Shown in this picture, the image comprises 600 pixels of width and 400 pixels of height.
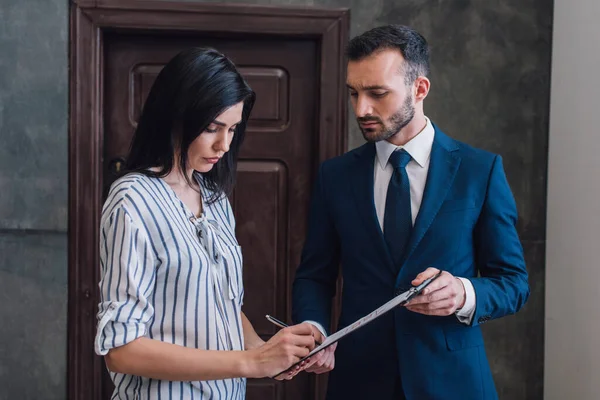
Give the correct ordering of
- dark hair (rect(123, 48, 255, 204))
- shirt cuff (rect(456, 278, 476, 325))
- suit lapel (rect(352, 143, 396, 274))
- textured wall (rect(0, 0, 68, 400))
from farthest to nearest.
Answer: textured wall (rect(0, 0, 68, 400)), suit lapel (rect(352, 143, 396, 274)), shirt cuff (rect(456, 278, 476, 325)), dark hair (rect(123, 48, 255, 204))

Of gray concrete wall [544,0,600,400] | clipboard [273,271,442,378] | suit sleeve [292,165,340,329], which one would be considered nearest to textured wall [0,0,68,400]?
suit sleeve [292,165,340,329]

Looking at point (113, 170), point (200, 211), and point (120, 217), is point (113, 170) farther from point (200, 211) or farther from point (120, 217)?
point (120, 217)

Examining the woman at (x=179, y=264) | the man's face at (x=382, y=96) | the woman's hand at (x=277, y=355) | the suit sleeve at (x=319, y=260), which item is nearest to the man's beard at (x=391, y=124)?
the man's face at (x=382, y=96)

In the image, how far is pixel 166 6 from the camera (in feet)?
8.54

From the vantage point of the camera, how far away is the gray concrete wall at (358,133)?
259 cm

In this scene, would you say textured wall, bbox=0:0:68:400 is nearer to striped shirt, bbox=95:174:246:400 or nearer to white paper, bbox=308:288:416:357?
striped shirt, bbox=95:174:246:400

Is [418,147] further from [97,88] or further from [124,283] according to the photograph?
[97,88]

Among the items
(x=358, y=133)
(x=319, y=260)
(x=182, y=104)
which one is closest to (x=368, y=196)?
(x=319, y=260)

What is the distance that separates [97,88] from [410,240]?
1.55 meters

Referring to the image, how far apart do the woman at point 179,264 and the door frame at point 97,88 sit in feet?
3.75

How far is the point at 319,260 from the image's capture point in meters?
1.84

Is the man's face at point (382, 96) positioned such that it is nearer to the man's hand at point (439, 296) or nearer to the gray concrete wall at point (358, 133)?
the man's hand at point (439, 296)

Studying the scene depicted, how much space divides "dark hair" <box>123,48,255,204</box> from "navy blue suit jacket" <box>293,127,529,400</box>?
1.57 feet

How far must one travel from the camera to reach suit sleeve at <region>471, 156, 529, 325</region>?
1.62 meters
